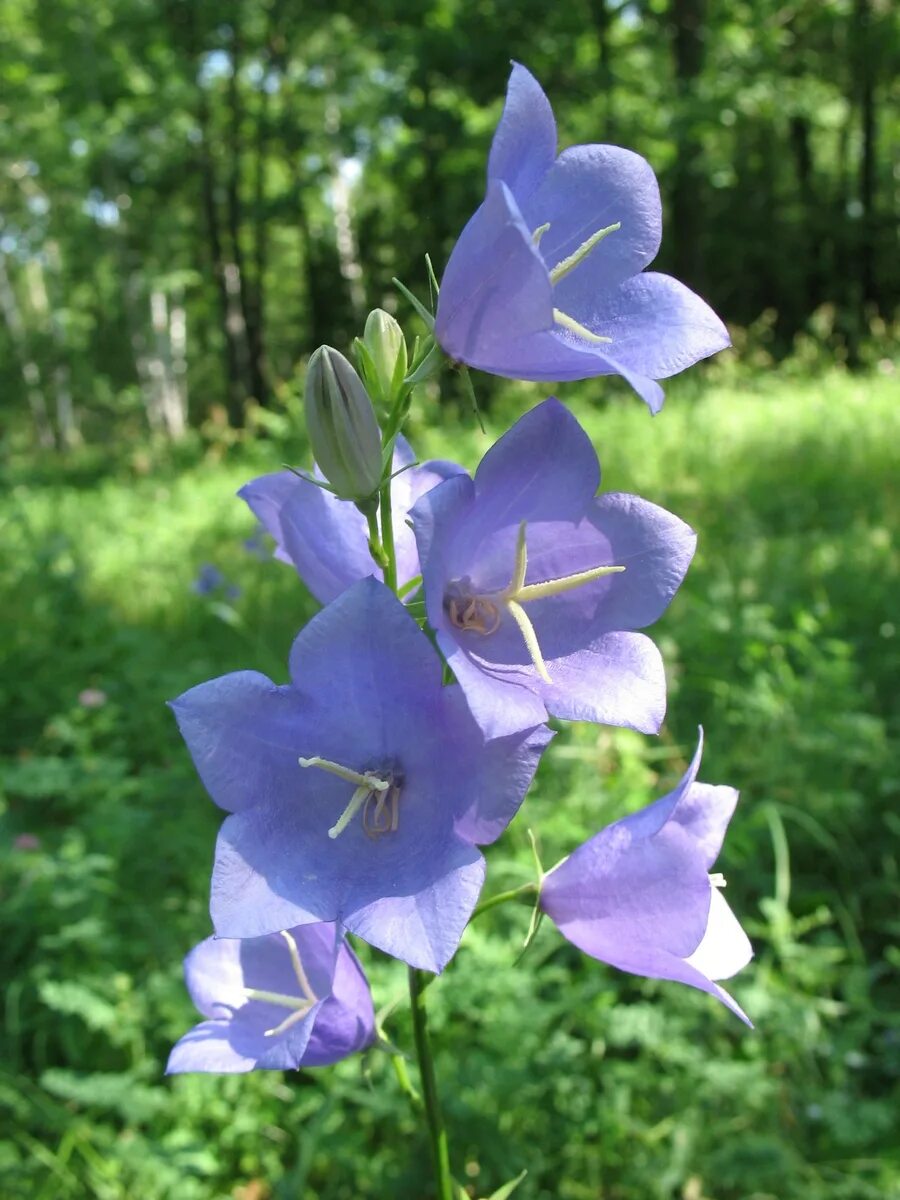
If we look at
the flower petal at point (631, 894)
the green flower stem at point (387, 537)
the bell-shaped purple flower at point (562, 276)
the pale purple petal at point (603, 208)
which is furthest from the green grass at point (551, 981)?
the pale purple petal at point (603, 208)

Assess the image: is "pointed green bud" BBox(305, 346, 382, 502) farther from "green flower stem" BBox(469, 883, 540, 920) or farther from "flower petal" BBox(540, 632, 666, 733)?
"green flower stem" BBox(469, 883, 540, 920)

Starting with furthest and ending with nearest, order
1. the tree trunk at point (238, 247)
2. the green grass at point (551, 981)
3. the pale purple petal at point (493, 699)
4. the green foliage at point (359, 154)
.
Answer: the tree trunk at point (238, 247)
the green foliage at point (359, 154)
the green grass at point (551, 981)
the pale purple petal at point (493, 699)

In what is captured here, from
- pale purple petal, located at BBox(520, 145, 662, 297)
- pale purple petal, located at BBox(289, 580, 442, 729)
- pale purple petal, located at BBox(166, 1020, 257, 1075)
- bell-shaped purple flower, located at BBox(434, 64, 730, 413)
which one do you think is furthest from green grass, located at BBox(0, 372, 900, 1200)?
pale purple petal, located at BBox(520, 145, 662, 297)

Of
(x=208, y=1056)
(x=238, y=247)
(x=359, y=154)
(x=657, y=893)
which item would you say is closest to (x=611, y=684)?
(x=657, y=893)

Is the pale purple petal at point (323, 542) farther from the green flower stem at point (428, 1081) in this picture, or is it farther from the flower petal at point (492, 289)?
the green flower stem at point (428, 1081)

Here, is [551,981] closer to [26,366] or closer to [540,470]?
[540,470]

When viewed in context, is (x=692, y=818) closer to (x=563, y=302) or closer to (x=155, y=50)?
(x=563, y=302)
